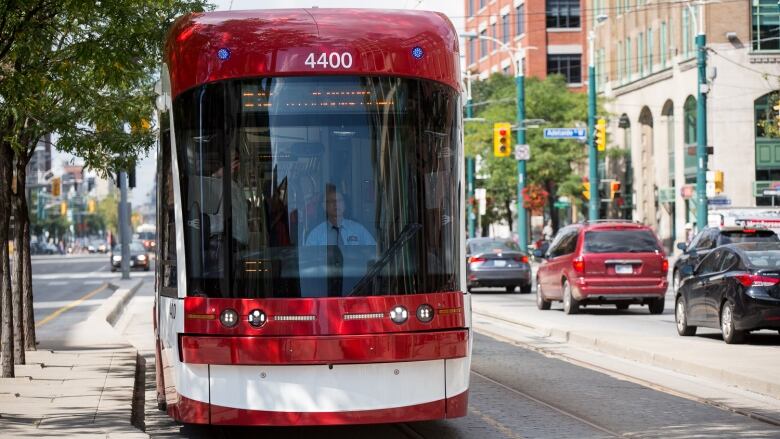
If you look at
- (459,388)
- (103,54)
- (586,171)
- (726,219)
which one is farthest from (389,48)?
(586,171)

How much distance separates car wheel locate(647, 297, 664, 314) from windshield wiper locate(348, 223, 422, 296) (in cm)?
1849

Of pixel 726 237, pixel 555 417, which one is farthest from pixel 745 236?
pixel 555 417

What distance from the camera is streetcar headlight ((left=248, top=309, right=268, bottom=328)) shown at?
32.0ft

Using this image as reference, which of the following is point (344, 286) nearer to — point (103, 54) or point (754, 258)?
point (103, 54)

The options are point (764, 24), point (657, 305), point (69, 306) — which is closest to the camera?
point (657, 305)

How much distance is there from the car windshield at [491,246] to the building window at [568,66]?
49338 millimetres

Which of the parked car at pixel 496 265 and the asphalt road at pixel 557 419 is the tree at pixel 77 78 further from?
the parked car at pixel 496 265

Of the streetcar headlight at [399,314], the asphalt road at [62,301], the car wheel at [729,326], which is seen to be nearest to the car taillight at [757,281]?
the car wheel at [729,326]

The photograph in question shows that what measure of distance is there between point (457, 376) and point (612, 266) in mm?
17307

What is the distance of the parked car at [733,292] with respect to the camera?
1947 cm

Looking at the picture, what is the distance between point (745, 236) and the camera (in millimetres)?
29141

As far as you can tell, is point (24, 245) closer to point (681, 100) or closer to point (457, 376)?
point (457, 376)

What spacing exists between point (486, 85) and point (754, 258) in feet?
207

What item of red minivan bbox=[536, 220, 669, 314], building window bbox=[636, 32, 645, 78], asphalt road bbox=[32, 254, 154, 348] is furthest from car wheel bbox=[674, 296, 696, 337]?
building window bbox=[636, 32, 645, 78]
